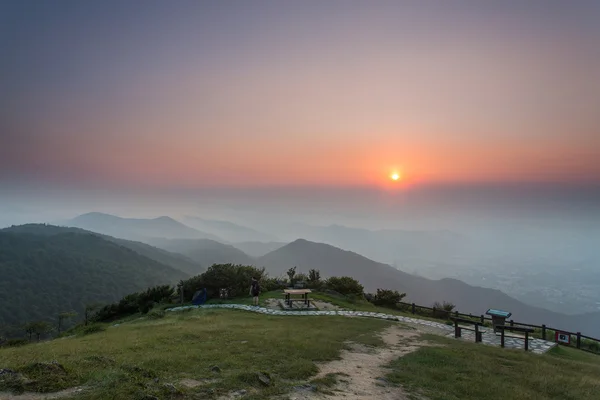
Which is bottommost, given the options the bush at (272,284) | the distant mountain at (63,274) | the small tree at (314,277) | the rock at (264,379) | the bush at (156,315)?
the distant mountain at (63,274)

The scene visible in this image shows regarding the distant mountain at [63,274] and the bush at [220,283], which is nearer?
the bush at [220,283]

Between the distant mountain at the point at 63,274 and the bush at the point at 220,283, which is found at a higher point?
the bush at the point at 220,283

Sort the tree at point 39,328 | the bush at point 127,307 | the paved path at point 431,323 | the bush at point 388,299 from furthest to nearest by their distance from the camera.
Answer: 1. the tree at point 39,328
2. the bush at point 388,299
3. the bush at point 127,307
4. the paved path at point 431,323

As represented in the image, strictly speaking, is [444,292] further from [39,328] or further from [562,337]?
[39,328]

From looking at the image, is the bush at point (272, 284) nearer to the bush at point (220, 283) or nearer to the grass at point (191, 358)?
the bush at point (220, 283)

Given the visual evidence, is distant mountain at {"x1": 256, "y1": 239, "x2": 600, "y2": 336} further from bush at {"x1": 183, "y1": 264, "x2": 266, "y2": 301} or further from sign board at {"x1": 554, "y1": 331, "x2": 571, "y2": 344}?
sign board at {"x1": 554, "y1": 331, "x2": 571, "y2": 344}

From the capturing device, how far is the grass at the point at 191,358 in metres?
6.66

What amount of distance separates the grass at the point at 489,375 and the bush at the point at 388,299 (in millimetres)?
11383

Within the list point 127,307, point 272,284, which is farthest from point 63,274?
point 272,284

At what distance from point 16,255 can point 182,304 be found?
445ft

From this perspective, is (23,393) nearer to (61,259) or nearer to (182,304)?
(182,304)

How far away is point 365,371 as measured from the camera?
9.30m

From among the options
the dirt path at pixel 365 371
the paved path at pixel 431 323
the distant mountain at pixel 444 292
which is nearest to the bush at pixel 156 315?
the paved path at pixel 431 323

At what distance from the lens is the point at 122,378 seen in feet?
22.4
